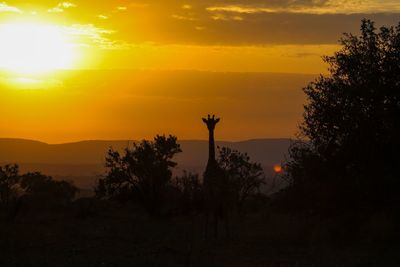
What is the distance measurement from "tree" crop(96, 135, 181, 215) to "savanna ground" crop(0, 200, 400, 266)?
24.4 feet

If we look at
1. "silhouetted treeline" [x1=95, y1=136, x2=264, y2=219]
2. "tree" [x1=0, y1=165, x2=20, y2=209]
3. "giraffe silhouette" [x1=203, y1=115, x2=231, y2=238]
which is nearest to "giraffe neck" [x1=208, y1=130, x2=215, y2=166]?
"giraffe silhouette" [x1=203, y1=115, x2=231, y2=238]

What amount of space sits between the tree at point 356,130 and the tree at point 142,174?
17.9 m

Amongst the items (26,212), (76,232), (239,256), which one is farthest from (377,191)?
(26,212)

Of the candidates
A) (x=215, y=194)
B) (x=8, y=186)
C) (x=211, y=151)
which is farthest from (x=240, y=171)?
(x=215, y=194)

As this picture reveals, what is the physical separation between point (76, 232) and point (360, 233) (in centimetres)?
1281

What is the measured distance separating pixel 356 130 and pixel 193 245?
735 centimetres

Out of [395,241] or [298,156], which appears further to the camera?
[298,156]

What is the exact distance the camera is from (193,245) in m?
23.2

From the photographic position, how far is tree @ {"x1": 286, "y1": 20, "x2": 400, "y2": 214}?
21.7 meters

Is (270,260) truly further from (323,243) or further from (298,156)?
(298,156)

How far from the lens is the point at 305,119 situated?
24203 mm

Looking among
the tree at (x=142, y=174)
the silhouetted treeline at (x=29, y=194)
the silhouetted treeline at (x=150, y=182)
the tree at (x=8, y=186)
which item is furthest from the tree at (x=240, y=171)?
the tree at (x=8, y=186)

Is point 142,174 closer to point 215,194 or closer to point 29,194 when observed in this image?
point 215,194

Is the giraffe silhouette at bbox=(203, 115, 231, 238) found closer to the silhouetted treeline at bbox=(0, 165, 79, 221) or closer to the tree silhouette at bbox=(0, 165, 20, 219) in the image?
the silhouetted treeline at bbox=(0, 165, 79, 221)
